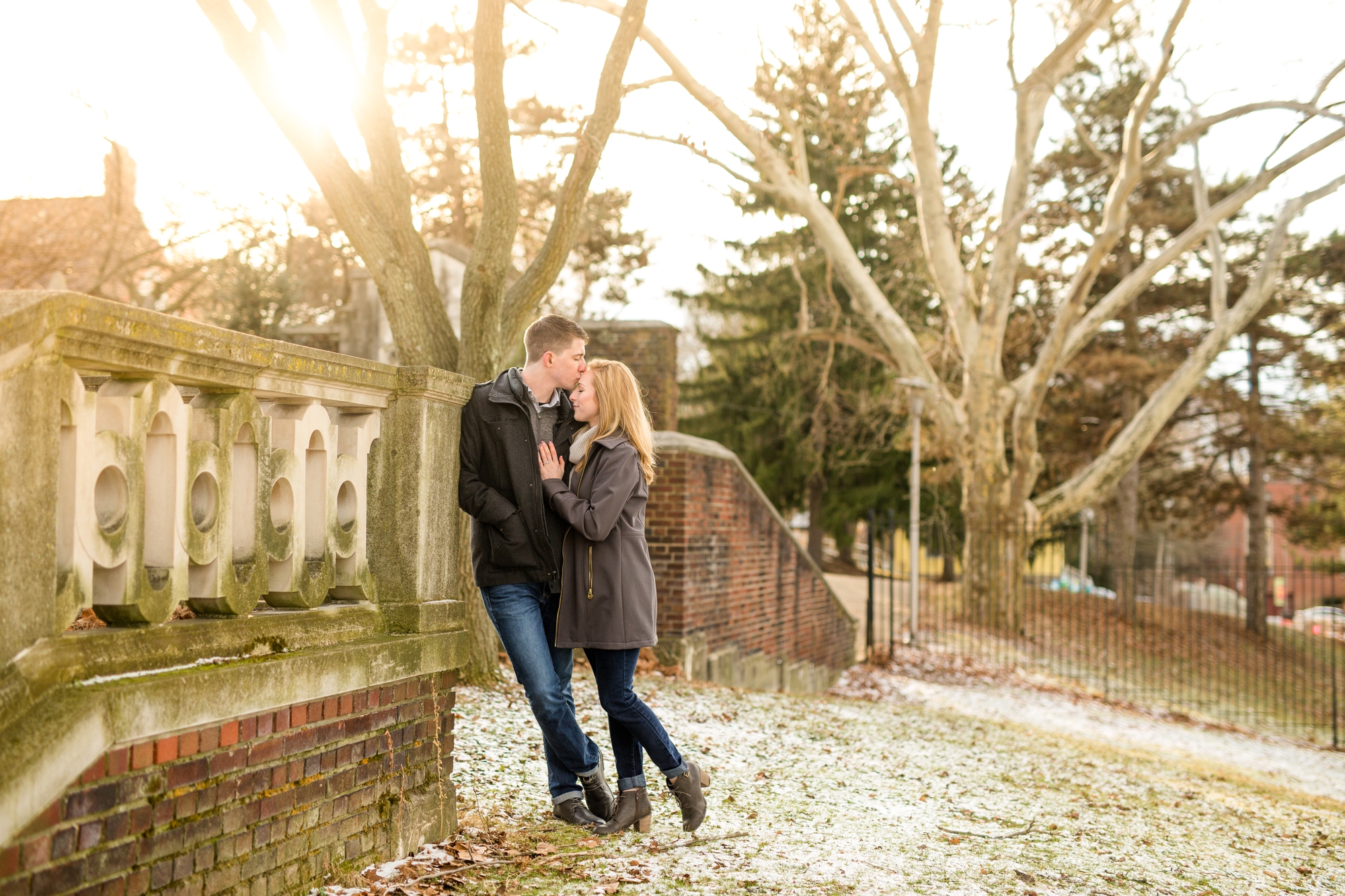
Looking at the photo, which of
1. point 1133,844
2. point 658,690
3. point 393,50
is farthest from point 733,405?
point 1133,844

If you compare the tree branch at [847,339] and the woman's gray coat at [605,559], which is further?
the tree branch at [847,339]

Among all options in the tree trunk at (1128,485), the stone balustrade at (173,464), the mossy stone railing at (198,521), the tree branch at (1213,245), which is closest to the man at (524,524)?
the mossy stone railing at (198,521)

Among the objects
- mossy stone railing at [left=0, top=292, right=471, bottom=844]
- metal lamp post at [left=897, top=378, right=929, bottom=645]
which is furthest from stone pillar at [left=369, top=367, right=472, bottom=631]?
metal lamp post at [left=897, top=378, right=929, bottom=645]

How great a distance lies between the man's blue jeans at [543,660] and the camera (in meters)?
4.05

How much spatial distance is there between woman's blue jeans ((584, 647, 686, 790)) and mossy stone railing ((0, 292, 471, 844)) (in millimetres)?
593

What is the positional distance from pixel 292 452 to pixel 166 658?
2.51ft

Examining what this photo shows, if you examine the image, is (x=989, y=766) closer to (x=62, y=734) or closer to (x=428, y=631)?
(x=428, y=631)

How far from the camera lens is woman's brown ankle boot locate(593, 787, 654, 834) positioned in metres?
4.33

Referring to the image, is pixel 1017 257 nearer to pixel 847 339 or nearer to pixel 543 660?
pixel 847 339

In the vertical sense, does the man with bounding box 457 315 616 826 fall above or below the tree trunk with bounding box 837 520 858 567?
above

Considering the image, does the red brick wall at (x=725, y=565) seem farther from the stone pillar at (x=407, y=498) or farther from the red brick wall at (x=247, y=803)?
the stone pillar at (x=407, y=498)

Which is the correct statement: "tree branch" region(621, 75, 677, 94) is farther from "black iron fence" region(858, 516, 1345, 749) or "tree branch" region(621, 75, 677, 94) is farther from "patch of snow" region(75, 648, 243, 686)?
"patch of snow" region(75, 648, 243, 686)

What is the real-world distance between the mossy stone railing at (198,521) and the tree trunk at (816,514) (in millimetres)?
26252

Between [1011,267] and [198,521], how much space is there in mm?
17003
